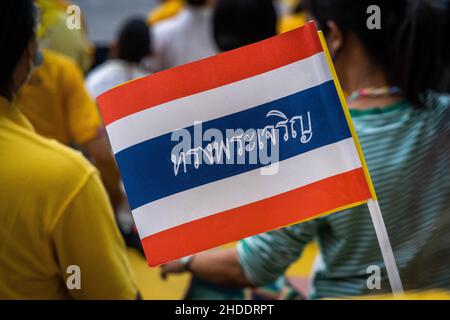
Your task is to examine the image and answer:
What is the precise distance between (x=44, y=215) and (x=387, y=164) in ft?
2.62

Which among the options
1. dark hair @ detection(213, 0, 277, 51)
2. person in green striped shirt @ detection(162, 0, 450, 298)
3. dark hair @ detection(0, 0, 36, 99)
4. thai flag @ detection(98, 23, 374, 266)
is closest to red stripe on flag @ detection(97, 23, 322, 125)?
thai flag @ detection(98, 23, 374, 266)

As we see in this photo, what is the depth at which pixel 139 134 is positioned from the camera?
4.43ft

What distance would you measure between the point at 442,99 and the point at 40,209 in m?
1.05

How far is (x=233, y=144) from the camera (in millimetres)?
1354

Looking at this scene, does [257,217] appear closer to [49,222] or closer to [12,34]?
[49,222]

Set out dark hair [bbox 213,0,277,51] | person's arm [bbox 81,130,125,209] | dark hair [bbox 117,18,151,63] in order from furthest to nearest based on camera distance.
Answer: dark hair [bbox 117,18,151,63]
person's arm [bbox 81,130,125,209]
dark hair [bbox 213,0,277,51]

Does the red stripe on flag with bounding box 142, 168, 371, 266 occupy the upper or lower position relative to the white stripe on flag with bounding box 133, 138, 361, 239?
lower

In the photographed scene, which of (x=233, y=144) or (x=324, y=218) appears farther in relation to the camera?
(x=324, y=218)

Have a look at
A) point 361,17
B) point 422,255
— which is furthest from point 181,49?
point 422,255

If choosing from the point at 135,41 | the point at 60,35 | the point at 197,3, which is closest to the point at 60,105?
the point at 60,35

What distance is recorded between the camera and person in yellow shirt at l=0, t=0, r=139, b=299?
1.38 meters

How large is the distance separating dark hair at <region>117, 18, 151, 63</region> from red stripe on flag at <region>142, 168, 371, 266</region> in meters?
2.90

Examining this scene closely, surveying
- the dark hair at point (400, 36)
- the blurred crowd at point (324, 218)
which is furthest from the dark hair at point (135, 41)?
the dark hair at point (400, 36)

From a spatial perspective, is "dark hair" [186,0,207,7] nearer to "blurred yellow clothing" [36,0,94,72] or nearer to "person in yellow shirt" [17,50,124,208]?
"blurred yellow clothing" [36,0,94,72]
